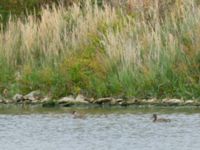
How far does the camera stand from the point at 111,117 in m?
17.0

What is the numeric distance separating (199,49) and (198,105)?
54.7 inches

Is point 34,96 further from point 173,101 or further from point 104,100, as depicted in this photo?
point 173,101

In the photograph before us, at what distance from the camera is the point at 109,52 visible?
19828mm

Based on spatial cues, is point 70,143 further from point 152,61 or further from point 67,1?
point 67,1

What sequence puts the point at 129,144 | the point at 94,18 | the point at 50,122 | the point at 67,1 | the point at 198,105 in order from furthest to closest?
the point at 67,1 < the point at 94,18 < the point at 198,105 < the point at 50,122 < the point at 129,144

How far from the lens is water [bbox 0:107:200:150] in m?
14.1

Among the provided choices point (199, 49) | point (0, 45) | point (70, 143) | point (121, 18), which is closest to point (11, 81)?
point (0, 45)

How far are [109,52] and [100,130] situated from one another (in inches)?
174

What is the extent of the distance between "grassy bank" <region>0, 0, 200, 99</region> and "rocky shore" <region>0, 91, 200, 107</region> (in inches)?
8.7

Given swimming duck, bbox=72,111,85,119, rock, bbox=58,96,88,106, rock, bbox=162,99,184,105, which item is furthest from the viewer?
rock, bbox=58,96,88,106

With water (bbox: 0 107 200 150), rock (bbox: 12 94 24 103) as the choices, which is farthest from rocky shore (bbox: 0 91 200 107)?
water (bbox: 0 107 200 150)

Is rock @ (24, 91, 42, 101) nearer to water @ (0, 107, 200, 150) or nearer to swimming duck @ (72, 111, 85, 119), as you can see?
water @ (0, 107, 200, 150)

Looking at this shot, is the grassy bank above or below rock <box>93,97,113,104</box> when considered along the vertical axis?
above

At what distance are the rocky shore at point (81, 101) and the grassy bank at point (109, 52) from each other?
0.22 metres
